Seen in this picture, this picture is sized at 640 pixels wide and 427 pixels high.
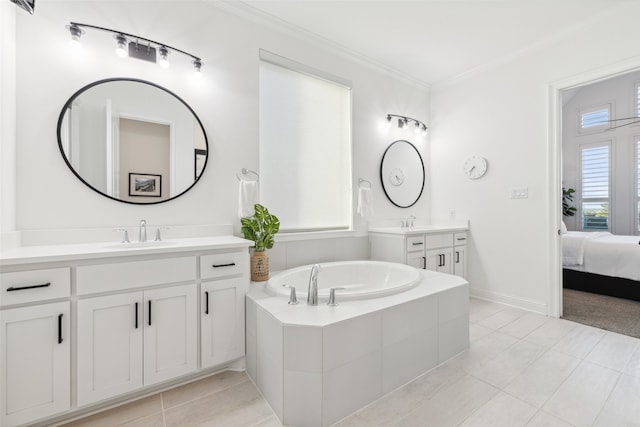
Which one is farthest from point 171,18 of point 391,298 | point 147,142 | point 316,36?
point 391,298

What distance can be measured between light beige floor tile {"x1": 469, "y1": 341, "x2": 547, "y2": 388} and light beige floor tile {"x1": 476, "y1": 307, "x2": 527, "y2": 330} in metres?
0.36

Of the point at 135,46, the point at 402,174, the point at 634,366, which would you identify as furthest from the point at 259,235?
the point at 634,366

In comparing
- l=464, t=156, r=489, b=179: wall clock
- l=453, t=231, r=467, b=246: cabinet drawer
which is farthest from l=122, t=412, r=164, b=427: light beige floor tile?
l=464, t=156, r=489, b=179: wall clock

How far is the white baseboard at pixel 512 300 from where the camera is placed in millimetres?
2793

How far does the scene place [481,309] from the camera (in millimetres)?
2943

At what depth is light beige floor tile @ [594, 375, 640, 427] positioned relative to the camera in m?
1.37

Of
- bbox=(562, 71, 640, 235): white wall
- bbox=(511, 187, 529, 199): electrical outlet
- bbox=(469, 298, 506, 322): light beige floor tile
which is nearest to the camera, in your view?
bbox=(469, 298, 506, 322): light beige floor tile

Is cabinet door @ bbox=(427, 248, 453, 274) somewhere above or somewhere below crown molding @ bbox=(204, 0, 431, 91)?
below

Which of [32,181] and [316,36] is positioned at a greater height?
[316,36]

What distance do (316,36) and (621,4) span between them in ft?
8.43

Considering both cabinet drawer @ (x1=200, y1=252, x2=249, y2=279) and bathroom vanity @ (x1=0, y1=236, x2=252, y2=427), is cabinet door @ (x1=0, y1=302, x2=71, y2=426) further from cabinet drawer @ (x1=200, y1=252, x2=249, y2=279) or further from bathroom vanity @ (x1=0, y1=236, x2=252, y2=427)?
cabinet drawer @ (x1=200, y1=252, x2=249, y2=279)

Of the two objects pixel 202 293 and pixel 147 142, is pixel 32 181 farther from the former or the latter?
pixel 202 293

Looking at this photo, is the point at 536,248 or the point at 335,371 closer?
the point at 335,371

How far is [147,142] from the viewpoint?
6.47ft
